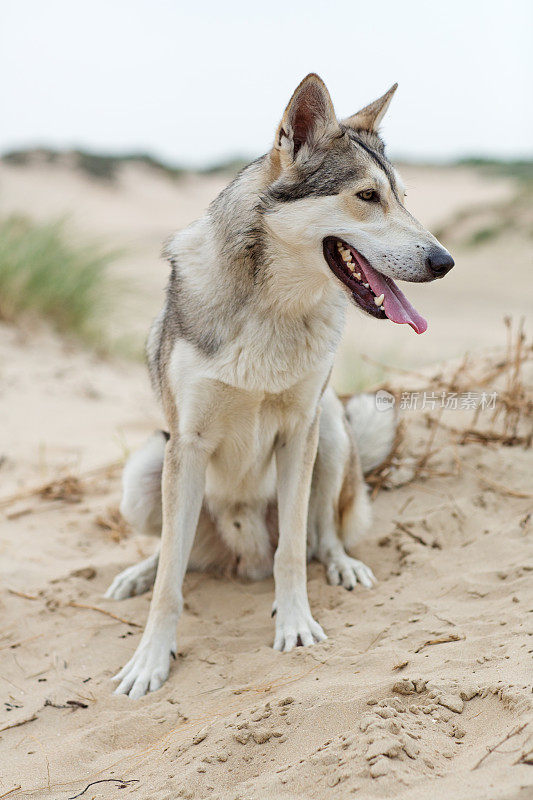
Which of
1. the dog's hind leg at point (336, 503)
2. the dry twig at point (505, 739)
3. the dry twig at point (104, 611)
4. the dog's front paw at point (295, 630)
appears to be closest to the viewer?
the dry twig at point (505, 739)

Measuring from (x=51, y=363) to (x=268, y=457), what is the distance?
4.33m

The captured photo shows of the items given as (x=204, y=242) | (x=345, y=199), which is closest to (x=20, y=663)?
(x=204, y=242)

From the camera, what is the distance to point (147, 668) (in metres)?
2.74

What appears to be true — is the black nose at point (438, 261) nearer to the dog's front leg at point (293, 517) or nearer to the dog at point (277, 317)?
the dog at point (277, 317)

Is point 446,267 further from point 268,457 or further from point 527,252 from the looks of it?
point 527,252

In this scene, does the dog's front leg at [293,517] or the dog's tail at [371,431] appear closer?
the dog's front leg at [293,517]

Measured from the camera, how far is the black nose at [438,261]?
2471 mm

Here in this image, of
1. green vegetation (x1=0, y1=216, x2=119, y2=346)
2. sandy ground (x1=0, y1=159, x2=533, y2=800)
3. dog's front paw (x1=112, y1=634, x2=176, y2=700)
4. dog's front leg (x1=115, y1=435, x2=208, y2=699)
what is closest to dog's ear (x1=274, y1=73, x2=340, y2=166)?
sandy ground (x1=0, y1=159, x2=533, y2=800)

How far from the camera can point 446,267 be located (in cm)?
250

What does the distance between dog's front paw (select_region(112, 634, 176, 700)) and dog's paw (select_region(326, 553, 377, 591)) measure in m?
0.83

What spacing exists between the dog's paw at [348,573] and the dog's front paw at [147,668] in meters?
0.83

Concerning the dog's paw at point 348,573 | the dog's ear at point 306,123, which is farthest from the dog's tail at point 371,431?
the dog's ear at point 306,123

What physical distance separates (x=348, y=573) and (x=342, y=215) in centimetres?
162

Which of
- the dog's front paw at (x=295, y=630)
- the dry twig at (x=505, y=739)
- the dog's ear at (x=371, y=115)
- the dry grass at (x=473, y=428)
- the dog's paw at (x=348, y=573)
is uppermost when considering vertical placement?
the dog's ear at (x=371, y=115)
